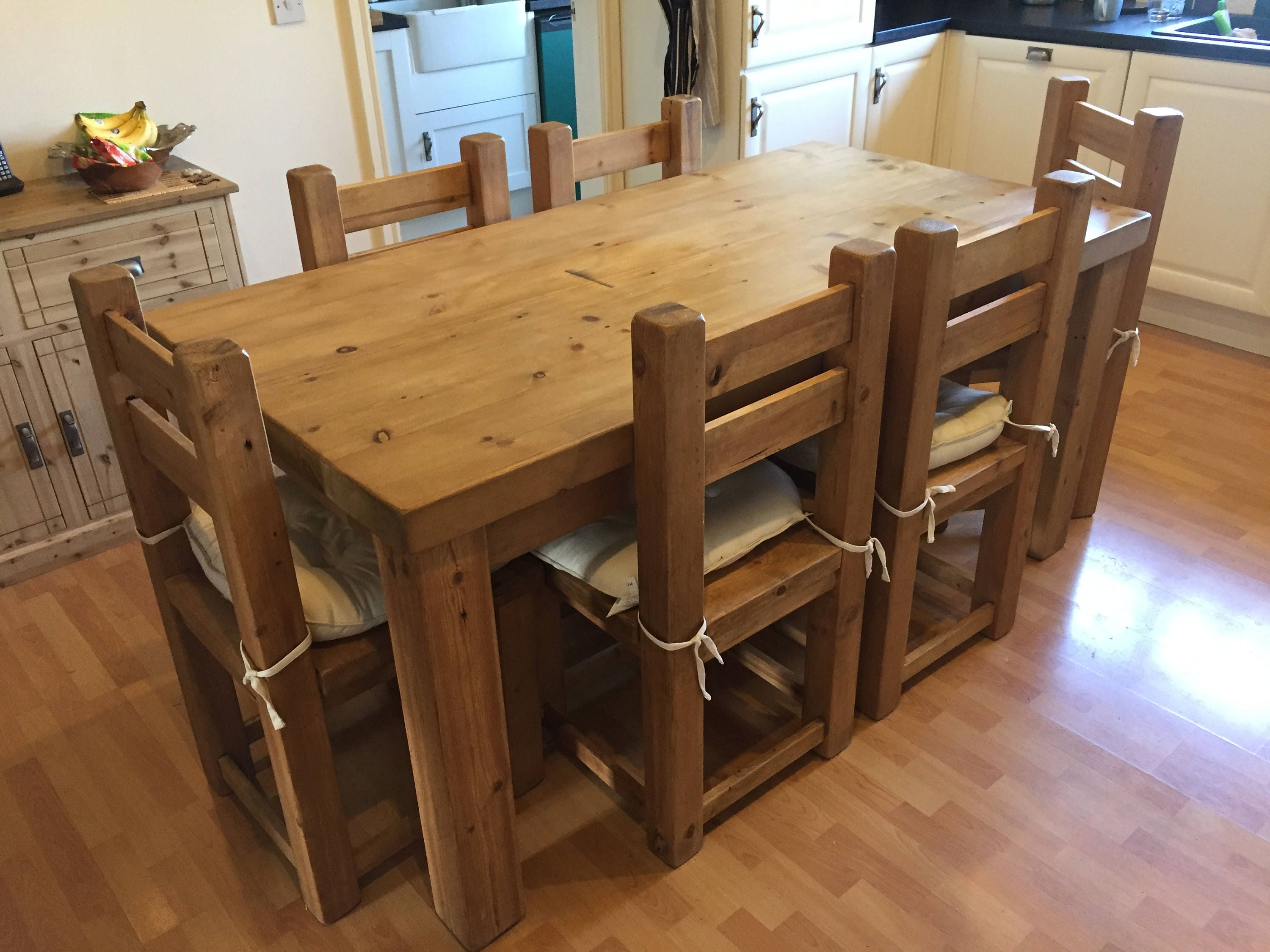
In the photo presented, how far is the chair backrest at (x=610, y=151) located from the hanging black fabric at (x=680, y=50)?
82cm

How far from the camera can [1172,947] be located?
4.83ft

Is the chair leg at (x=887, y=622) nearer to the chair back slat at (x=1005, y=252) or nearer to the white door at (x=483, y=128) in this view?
the chair back slat at (x=1005, y=252)

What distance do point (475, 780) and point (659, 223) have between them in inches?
42.6

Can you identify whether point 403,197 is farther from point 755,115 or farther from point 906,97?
point 906,97

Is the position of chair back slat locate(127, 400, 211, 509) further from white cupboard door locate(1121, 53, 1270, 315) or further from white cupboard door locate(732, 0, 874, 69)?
white cupboard door locate(1121, 53, 1270, 315)

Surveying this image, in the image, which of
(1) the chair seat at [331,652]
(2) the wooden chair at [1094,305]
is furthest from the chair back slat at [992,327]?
(1) the chair seat at [331,652]

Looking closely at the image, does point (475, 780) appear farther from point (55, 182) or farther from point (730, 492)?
point (55, 182)

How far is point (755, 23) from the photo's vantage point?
3004mm

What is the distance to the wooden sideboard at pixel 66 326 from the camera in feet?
7.12

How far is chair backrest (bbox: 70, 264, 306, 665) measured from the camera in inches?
45.5

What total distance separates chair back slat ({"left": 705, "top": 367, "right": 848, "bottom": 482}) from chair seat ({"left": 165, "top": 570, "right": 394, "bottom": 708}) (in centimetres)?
51

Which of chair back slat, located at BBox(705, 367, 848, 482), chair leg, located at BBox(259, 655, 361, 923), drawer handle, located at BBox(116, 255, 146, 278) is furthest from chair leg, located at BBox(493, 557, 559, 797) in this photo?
drawer handle, located at BBox(116, 255, 146, 278)

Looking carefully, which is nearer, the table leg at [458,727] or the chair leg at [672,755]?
the table leg at [458,727]

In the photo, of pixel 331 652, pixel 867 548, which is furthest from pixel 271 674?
pixel 867 548
